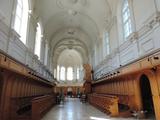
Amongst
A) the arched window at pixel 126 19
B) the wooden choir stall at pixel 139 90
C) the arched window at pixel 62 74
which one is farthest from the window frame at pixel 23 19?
the arched window at pixel 62 74

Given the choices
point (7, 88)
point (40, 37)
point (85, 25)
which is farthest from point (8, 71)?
point (85, 25)

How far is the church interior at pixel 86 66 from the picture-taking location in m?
4.75

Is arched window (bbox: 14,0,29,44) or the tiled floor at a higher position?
arched window (bbox: 14,0,29,44)

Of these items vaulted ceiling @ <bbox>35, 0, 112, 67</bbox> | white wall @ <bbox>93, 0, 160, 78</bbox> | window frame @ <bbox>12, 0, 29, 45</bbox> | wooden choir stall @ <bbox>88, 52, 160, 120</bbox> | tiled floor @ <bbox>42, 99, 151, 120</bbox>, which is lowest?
tiled floor @ <bbox>42, 99, 151, 120</bbox>

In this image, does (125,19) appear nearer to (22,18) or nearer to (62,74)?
(22,18)

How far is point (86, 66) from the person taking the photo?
15.5 m

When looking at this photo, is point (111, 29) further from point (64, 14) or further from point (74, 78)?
point (74, 78)

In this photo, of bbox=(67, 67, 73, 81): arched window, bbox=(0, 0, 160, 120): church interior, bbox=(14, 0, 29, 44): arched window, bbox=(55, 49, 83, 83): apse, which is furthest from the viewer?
bbox=(67, 67, 73, 81): arched window

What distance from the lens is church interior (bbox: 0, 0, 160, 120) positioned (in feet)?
15.6

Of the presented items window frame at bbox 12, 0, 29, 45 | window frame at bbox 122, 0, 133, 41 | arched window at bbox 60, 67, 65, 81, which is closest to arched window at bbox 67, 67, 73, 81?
arched window at bbox 60, 67, 65, 81

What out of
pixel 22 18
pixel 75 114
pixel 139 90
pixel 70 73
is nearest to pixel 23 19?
pixel 22 18

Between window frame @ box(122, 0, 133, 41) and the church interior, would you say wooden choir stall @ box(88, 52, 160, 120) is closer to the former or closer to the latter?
the church interior

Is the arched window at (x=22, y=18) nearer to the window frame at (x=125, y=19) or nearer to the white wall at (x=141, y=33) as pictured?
the white wall at (x=141, y=33)

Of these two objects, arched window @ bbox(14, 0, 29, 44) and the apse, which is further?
the apse
